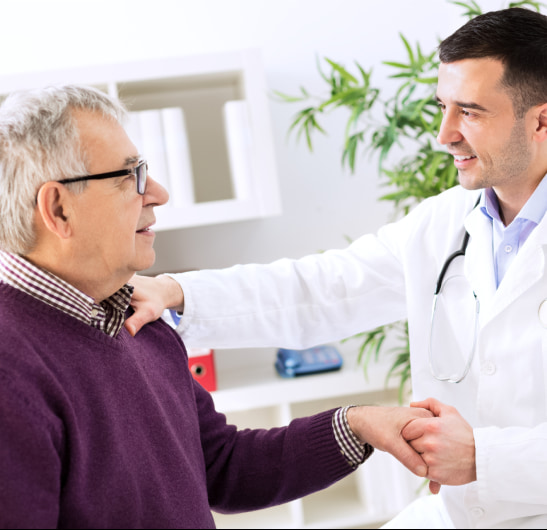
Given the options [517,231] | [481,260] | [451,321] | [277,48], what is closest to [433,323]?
[451,321]

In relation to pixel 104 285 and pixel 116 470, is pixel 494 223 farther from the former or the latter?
pixel 116 470

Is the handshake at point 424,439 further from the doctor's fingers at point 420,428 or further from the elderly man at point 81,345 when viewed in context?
the elderly man at point 81,345

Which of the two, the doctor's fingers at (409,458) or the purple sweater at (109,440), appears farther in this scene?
the doctor's fingers at (409,458)

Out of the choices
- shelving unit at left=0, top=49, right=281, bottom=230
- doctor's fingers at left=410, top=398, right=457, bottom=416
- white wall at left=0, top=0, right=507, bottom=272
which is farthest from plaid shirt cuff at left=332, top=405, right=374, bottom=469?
white wall at left=0, top=0, right=507, bottom=272

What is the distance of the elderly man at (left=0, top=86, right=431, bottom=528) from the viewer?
91 centimetres

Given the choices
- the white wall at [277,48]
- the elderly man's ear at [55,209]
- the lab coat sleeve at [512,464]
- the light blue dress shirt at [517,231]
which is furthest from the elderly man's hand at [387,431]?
the white wall at [277,48]

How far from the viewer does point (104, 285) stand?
114 centimetres

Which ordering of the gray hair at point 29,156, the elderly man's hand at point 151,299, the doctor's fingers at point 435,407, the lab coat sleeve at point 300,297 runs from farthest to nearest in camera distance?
1. the lab coat sleeve at point 300,297
2. the doctor's fingers at point 435,407
3. the elderly man's hand at point 151,299
4. the gray hair at point 29,156

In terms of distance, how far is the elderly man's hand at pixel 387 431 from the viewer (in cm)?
130

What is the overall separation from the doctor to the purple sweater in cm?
15

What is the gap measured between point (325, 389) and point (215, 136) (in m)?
0.95

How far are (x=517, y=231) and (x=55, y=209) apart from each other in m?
0.98

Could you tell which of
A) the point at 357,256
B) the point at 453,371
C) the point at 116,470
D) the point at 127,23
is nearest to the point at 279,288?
the point at 357,256

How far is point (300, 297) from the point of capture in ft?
5.48
